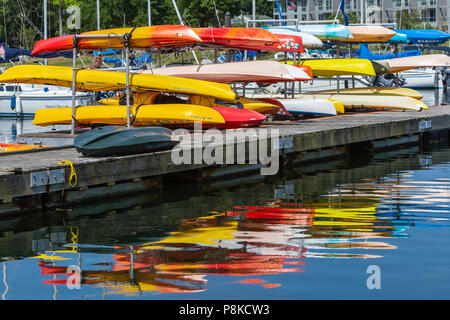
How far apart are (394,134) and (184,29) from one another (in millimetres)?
5773

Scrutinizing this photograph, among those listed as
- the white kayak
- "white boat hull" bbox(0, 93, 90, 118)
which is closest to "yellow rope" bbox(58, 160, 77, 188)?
the white kayak

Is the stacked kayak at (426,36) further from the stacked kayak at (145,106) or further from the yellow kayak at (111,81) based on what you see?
the yellow kayak at (111,81)

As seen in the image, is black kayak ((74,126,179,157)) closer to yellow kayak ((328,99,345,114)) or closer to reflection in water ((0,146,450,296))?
reflection in water ((0,146,450,296))

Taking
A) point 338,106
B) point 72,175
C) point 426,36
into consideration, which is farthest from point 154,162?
point 426,36

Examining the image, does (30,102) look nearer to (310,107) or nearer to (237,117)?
(310,107)

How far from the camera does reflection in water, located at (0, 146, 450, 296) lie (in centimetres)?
809

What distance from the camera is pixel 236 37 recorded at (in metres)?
17.5

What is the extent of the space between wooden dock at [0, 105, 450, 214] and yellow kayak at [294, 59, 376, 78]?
1665 millimetres

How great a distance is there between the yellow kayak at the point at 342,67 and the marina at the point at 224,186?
61 mm

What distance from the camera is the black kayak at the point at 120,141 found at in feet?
40.1

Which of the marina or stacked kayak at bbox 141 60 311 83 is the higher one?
stacked kayak at bbox 141 60 311 83
